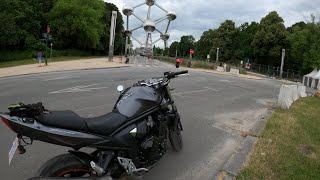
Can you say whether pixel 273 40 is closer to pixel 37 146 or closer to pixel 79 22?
pixel 79 22

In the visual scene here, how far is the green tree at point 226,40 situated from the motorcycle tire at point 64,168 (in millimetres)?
81258

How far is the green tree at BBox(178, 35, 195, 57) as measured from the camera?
451 ft

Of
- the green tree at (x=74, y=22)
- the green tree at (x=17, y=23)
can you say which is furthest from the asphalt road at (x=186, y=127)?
the green tree at (x=74, y=22)

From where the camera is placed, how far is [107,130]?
438cm

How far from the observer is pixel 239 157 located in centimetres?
684

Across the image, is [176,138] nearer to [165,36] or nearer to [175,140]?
[175,140]

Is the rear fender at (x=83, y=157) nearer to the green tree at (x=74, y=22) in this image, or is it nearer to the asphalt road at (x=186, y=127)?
the asphalt road at (x=186, y=127)

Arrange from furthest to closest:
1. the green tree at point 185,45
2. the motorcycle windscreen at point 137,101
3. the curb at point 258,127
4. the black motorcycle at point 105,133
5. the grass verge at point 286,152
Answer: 1. the green tree at point 185,45
2. the curb at point 258,127
3. the grass verge at point 286,152
4. the motorcycle windscreen at point 137,101
5. the black motorcycle at point 105,133

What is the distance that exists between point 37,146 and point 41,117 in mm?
3170

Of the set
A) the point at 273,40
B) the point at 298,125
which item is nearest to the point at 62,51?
the point at 273,40

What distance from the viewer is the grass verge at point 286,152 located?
591 centimetres

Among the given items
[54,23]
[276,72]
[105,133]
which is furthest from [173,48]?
[105,133]

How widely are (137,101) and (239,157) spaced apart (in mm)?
2738

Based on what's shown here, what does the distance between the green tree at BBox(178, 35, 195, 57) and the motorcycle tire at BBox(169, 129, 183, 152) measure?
13036 centimetres
